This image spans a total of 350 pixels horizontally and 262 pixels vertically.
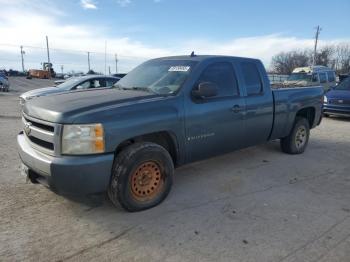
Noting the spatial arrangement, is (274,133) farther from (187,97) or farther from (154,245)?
(154,245)

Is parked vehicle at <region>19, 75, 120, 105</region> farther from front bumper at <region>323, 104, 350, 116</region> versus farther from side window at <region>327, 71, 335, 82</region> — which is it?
side window at <region>327, 71, 335, 82</region>

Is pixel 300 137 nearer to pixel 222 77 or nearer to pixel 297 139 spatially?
pixel 297 139

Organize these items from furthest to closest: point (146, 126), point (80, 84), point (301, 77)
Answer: point (301, 77) → point (80, 84) → point (146, 126)

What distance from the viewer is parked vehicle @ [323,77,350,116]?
1196cm

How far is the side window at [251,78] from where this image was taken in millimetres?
5391

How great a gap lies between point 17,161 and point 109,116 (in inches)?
125

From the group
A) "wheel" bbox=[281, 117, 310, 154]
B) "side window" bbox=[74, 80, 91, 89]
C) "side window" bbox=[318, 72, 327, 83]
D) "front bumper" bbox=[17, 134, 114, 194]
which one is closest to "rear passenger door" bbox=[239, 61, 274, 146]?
"wheel" bbox=[281, 117, 310, 154]

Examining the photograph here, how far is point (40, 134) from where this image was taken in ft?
12.2

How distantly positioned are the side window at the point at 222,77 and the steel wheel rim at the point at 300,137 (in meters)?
2.36

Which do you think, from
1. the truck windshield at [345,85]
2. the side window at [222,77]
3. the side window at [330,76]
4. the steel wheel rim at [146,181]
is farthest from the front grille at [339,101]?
the steel wheel rim at [146,181]

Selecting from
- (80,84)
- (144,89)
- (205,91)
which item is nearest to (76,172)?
(144,89)

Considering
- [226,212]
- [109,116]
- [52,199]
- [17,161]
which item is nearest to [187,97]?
[109,116]

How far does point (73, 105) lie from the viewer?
3.73 meters

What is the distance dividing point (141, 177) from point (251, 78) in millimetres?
2686
